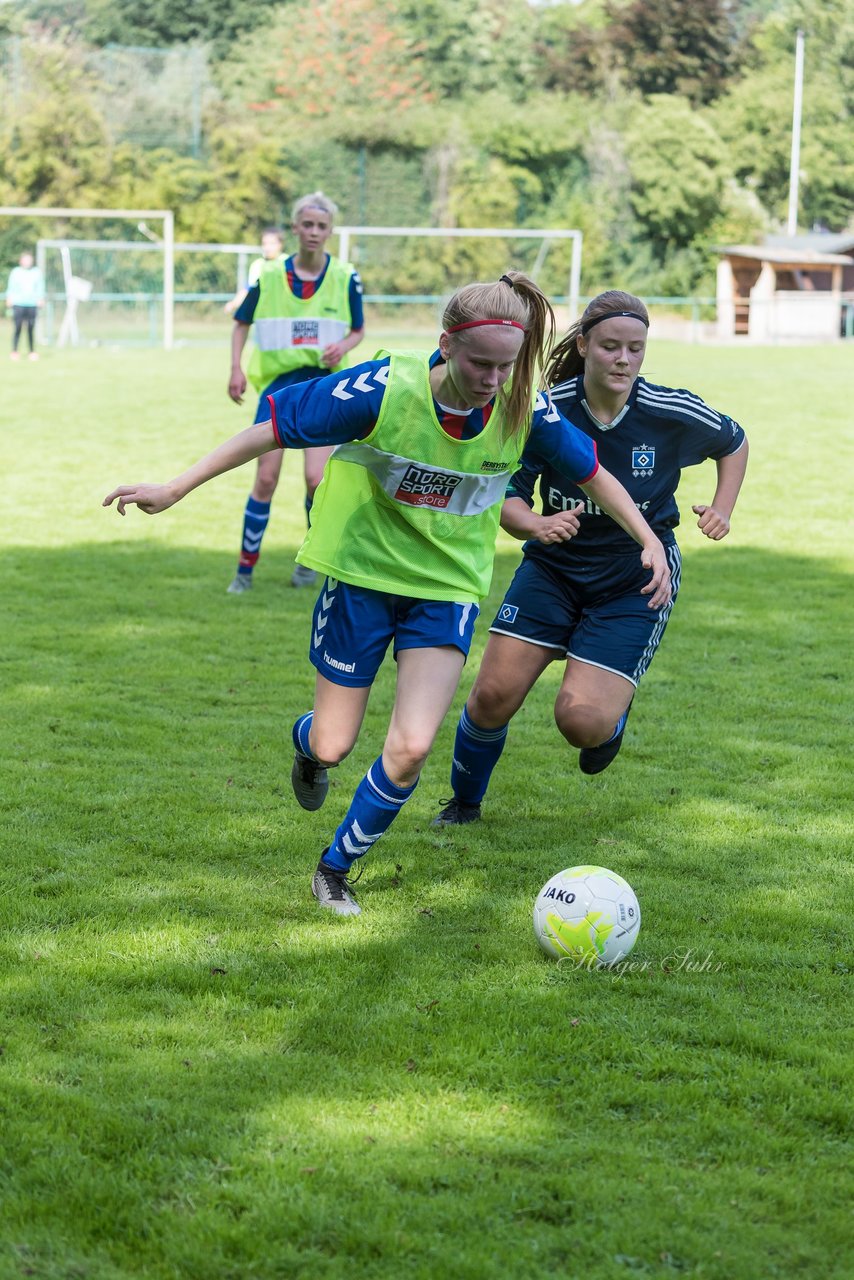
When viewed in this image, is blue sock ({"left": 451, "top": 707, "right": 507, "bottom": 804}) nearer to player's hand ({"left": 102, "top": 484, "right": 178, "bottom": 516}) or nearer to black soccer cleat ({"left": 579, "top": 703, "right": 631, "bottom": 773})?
black soccer cleat ({"left": 579, "top": 703, "right": 631, "bottom": 773})

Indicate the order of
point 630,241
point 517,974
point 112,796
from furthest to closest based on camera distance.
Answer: point 630,241 < point 112,796 < point 517,974

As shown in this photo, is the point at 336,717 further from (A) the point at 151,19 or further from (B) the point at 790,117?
(A) the point at 151,19

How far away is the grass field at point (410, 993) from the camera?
9.71 feet

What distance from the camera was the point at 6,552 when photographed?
10531 mm

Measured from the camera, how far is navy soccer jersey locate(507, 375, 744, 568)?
510 centimetres

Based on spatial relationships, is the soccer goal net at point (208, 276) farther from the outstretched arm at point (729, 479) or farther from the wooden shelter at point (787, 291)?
the outstretched arm at point (729, 479)

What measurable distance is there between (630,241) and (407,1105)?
5342cm

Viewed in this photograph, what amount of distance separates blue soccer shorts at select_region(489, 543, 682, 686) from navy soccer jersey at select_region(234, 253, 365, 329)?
474cm

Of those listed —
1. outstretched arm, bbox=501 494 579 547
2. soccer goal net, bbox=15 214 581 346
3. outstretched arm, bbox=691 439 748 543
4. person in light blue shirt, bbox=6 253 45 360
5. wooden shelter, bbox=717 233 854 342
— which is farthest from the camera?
wooden shelter, bbox=717 233 854 342

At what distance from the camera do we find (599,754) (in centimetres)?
547

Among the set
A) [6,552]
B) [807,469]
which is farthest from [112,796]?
[807,469]

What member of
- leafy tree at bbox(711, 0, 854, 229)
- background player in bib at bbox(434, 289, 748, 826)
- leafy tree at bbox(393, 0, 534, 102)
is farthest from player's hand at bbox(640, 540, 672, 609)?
leafy tree at bbox(393, 0, 534, 102)

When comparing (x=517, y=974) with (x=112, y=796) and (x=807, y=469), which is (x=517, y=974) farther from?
(x=807, y=469)

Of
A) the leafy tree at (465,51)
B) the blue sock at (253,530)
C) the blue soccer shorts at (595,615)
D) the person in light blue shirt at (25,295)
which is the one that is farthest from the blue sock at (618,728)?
the leafy tree at (465,51)
